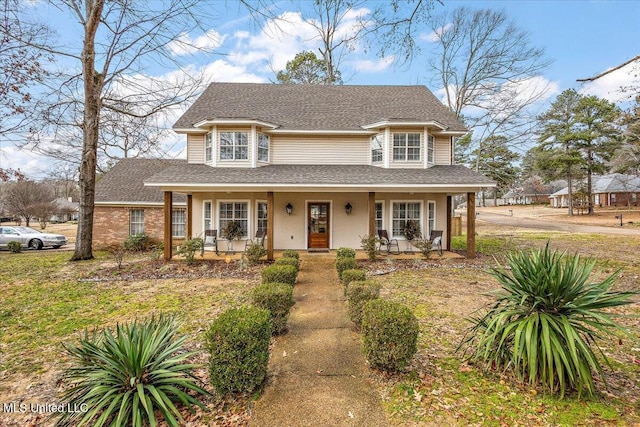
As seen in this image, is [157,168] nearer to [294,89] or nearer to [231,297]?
[294,89]

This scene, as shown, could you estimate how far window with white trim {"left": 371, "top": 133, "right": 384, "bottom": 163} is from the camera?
43.4 feet

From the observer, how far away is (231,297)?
7.50 m

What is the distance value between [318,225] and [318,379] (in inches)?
380

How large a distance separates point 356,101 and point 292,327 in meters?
13.0

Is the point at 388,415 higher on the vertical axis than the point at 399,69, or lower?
lower

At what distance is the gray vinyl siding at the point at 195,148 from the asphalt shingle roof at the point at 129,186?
1.72 m

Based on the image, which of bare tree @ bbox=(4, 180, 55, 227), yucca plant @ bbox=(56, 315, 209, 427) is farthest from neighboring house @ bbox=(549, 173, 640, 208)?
bare tree @ bbox=(4, 180, 55, 227)

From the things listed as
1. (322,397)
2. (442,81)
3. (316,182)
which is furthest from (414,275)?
(442,81)

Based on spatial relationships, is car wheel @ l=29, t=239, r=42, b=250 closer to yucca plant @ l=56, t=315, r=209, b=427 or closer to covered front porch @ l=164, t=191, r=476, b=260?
covered front porch @ l=164, t=191, r=476, b=260

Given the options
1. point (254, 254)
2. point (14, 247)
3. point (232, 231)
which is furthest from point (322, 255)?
point (14, 247)

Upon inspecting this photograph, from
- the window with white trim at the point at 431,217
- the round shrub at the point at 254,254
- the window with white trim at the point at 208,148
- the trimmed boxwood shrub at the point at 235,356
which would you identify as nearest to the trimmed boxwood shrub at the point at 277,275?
the trimmed boxwood shrub at the point at 235,356

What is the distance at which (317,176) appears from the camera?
11695 mm

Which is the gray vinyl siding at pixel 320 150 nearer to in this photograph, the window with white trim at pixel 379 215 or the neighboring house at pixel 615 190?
the window with white trim at pixel 379 215

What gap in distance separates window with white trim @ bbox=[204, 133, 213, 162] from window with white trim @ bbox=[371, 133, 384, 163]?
7116mm
